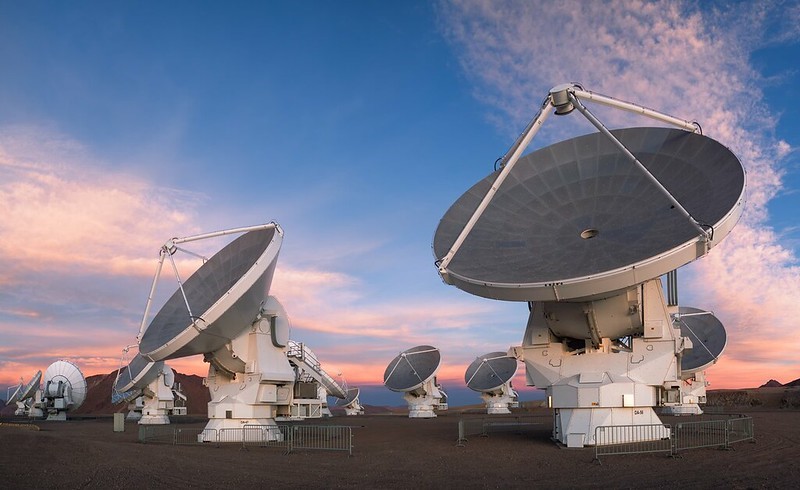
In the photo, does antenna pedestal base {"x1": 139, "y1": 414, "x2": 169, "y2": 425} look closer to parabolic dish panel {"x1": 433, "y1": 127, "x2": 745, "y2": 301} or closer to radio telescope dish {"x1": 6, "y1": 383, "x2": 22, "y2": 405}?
radio telescope dish {"x1": 6, "y1": 383, "x2": 22, "y2": 405}

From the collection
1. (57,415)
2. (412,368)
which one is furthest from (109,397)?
(412,368)

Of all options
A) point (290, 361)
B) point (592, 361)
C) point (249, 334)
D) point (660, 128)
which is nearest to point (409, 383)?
point (290, 361)

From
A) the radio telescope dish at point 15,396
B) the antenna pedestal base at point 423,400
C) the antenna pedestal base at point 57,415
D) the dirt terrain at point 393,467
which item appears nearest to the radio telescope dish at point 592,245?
the dirt terrain at point 393,467

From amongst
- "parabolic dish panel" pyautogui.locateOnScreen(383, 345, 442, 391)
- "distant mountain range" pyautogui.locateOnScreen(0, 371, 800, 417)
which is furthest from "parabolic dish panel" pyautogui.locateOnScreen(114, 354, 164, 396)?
"distant mountain range" pyautogui.locateOnScreen(0, 371, 800, 417)

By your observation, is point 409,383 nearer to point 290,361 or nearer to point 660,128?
point 290,361

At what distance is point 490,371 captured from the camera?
59.4m

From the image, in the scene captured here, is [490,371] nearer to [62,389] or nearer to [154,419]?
[154,419]

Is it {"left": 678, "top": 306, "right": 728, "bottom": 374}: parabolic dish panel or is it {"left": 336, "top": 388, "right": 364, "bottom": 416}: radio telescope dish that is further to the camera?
{"left": 336, "top": 388, "right": 364, "bottom": 416}: radio telescope dish

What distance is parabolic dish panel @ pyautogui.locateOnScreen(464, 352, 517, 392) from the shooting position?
58344 mm

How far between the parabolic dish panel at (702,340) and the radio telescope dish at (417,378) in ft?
57.8

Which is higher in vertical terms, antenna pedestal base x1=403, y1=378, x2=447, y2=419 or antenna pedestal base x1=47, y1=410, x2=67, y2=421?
antenna pedestal base x1=403, y1=378, x2=447, y2=419

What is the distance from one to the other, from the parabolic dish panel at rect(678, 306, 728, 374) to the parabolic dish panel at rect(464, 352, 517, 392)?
16.8 metres

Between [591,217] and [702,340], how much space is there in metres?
27.0

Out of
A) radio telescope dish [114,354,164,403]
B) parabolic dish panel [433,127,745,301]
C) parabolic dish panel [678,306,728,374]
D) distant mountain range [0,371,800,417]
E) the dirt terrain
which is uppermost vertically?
parabolic dish panel [433,127,745,301]
